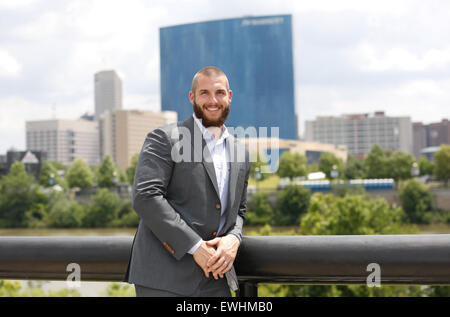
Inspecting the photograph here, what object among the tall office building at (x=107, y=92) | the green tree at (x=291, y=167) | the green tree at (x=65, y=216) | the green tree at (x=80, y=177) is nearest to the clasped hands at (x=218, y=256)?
the green tree at (x=65, y=216)

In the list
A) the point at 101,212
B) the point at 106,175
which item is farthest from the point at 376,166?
the point at 106,175

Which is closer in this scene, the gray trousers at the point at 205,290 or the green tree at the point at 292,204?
the gray trousers at the point at 205,290

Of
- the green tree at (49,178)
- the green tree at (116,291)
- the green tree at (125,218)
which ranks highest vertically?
the green tree at (49,178)

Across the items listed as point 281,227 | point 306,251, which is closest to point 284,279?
point 306,251

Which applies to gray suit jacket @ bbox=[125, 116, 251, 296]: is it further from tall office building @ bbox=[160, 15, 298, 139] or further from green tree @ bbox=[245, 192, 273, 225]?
tall office building @ bbox=[160, 15, 298, 139]

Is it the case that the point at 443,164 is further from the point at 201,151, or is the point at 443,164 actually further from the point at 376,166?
the point at 201,151

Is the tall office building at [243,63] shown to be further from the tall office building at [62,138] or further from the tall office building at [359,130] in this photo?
the tall office building at [62,138]

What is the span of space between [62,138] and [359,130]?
231ft

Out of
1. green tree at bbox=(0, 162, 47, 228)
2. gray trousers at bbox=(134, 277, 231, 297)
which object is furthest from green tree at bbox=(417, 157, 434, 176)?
gray trousers at bbox=(134, 277, 231, 297)

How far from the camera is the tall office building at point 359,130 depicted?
113062 millimetres

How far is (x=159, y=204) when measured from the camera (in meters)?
1.95

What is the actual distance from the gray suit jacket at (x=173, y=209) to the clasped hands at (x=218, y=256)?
1.9 inches

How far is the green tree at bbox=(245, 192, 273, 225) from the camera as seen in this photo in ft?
167

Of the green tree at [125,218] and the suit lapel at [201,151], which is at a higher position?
the suit lapel at [201,151]
